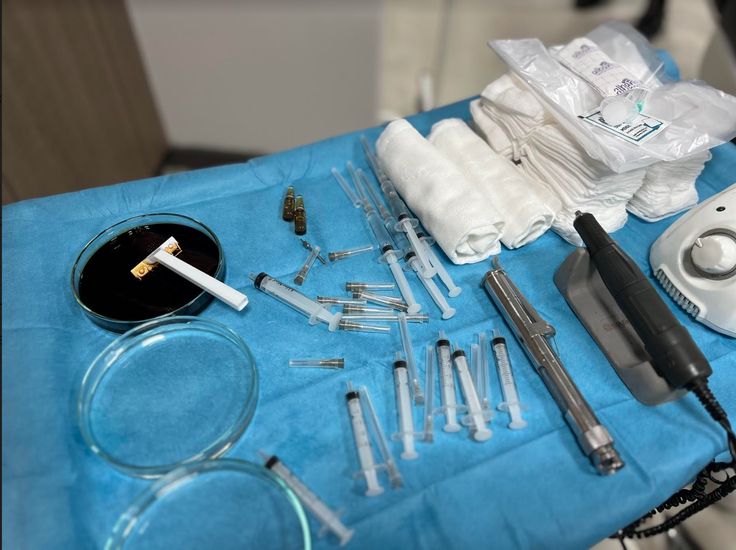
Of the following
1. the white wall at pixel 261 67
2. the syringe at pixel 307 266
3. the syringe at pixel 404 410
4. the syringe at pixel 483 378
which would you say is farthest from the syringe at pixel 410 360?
the white wall at pixel 261 67

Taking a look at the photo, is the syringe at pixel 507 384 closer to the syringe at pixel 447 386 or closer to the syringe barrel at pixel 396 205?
the syringe at pixel 447 386

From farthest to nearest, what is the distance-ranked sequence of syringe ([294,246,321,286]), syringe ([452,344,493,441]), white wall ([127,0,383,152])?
white wall ([127,0,383,152]) < syringe ([294,246,321,286]) < syringe ([452,344,493,441])

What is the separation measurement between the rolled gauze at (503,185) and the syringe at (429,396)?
1.18 feet

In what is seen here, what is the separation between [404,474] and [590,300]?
0.55 meters

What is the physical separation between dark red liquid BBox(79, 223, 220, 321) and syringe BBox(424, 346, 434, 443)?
499 millimetres

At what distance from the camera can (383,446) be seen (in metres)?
0.87

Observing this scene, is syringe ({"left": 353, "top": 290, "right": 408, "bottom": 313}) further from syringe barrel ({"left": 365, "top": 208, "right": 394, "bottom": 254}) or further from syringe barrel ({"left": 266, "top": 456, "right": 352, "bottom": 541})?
syringe barrel ({"left": 266, "top": 456, "right": 352, "bottom": 541})

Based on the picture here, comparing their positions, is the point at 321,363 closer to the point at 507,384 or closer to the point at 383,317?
the point at 383,317

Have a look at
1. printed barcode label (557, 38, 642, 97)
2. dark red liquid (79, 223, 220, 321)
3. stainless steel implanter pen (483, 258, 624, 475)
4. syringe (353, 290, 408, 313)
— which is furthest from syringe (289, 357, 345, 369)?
printed barcode label (557, 38, 642, 97)

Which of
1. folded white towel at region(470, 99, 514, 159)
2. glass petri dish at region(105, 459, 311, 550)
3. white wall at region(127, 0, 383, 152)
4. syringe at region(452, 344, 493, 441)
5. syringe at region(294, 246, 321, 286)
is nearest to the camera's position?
glass petri dish at region(105, 459, 311, 550)

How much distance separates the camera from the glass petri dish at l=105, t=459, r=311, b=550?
2.52 ft

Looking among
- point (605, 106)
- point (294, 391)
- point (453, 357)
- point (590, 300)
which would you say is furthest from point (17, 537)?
point (605, 106)

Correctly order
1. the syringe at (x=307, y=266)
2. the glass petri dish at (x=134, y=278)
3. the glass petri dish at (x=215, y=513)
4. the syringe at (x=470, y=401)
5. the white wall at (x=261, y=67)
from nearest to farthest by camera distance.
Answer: the glass petri dish at (x=215, y=513)
the syringe at (x=470, y=401)
the glass petri dish at (x=134, y=278)
the syringe at (x=307, y=266)
the white wall at (x=261, y=67)

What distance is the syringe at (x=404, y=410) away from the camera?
0.86 metres
